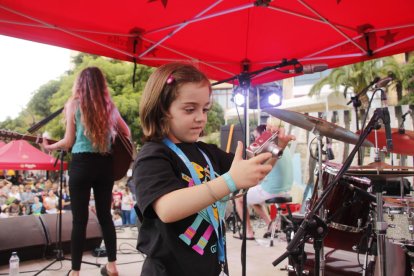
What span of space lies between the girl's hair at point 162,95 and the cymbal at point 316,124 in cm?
97

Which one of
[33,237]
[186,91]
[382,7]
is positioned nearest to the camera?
[186,91]

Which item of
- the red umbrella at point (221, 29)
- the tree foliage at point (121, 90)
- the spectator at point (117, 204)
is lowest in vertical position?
the spectator at point (117, 204)

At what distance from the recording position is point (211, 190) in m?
1.22

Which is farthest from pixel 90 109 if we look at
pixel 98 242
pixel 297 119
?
pixel 98 242

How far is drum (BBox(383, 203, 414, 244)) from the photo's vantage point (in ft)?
9.09

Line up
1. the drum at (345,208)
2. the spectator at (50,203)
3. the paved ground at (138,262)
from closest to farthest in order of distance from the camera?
the drum at (345,208), the paved ground at (138,262), the spectator at (50,203)

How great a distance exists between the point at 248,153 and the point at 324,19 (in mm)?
2408

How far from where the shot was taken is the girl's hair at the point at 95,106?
126 inches

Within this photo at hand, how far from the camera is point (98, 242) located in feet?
15.4

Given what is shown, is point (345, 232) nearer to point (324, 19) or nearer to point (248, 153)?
point (324, 19)

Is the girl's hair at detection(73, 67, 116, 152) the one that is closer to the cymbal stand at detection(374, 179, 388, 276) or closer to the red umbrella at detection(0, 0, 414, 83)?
the red umbrella at detection(0, 0, 414, 83)

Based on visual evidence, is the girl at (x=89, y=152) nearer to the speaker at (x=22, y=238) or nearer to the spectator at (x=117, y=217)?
the speaker at (x=22, y=238)

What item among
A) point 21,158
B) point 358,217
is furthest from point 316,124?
point 21,158

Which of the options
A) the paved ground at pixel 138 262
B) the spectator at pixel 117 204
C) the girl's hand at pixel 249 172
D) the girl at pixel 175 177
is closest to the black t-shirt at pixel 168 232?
the girl at pixel 175 177
